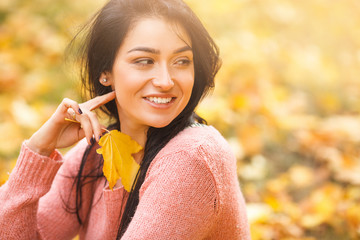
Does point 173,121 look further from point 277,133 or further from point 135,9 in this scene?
point 277,133

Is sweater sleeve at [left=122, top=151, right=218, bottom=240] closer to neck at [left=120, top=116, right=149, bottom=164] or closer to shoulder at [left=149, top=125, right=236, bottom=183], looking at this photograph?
shoulder at [left=149, top=125, right=236, bottom=183]

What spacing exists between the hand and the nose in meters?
0.25

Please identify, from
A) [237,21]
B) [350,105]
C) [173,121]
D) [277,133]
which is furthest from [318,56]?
[173,121]

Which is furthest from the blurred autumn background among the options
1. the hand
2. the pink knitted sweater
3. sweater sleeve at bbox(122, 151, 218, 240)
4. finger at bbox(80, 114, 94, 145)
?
sweater sleeve at bbox(122, 151, 218, 240)

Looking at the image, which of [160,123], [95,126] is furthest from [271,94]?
[95,126]

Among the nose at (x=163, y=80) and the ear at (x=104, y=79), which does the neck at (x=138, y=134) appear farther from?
the nose at (x=163, y=80)

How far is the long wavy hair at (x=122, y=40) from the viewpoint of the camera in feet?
4.42

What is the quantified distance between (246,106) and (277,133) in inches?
12.5

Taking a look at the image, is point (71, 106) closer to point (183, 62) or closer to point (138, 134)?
point (138, 134)

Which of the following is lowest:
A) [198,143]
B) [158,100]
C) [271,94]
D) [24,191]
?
[24,191]

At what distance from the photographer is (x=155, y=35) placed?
4.29ft

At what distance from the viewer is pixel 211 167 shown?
1.30 m

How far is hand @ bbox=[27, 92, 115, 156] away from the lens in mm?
1392

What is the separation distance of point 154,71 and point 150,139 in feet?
0.94
